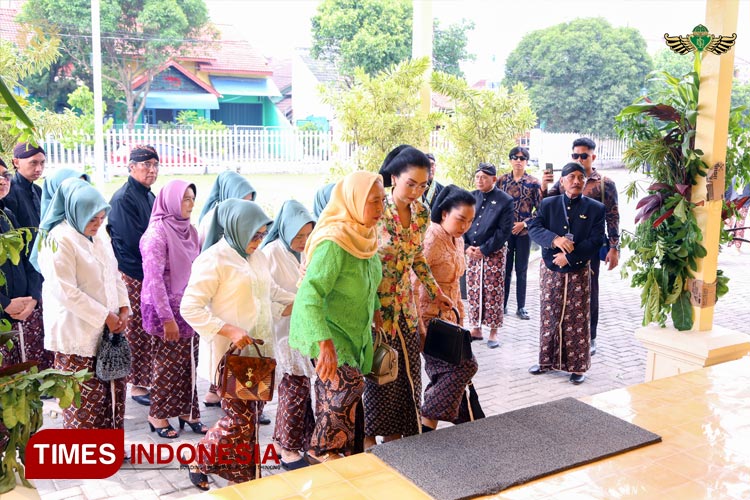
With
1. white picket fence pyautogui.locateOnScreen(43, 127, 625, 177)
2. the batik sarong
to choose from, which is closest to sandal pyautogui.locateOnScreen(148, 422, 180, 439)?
the batik sarong

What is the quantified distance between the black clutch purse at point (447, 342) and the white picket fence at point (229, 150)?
3.72m

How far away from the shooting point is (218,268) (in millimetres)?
3322

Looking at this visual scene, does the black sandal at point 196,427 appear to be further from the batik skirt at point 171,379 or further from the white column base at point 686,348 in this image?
the white column base at point 686,348

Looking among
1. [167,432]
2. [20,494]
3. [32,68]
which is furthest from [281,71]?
[20,494]

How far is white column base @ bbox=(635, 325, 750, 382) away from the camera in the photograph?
418 cm

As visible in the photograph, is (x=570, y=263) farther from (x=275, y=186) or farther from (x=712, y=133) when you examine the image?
(x=275, y=186)

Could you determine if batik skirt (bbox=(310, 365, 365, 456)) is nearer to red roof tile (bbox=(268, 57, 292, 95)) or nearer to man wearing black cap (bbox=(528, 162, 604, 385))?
man wearing black cap (bbox=(528, 162, 604, 385))

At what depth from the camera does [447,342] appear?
3541 millimetres

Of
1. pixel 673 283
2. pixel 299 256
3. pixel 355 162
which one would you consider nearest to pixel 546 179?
pixel 355 162

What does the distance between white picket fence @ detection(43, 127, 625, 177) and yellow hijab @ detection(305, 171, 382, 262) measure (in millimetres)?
4032

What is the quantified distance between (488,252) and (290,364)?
9.96 ft

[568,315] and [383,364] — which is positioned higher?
[383,364]

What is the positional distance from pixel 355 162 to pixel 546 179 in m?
1.86

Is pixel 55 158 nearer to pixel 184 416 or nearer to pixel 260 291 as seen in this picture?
pixel 184 416
